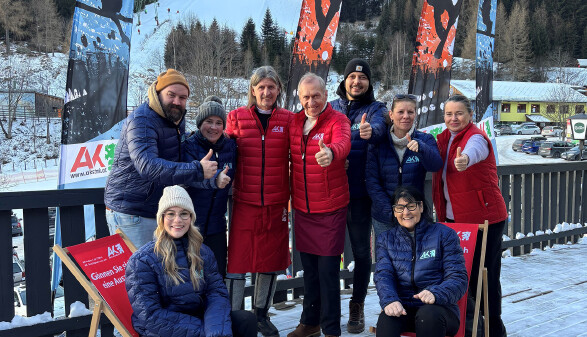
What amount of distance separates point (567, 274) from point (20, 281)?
34.3ft

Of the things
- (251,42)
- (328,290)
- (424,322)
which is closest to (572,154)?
Result: (328,290)

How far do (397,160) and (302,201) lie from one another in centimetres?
72

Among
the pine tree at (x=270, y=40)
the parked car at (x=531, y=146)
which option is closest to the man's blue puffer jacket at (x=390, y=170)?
the parked car at (x=531, y=146)

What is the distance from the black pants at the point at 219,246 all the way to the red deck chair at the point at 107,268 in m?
0.54

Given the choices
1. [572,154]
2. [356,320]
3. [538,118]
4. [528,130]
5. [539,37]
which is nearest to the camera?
[356,320]

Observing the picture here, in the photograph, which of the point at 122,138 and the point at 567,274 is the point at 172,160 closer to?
the point at 122,138

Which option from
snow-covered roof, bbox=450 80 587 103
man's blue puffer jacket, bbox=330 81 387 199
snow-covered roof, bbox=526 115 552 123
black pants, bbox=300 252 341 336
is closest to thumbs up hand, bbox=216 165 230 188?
black pants, bbox=300 252 341 336

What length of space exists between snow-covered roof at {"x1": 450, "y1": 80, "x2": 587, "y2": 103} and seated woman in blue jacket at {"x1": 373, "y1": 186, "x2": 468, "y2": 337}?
177 ft

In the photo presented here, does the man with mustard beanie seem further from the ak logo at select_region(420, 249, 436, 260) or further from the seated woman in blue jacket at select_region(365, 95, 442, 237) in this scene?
the ak logo at select_region(420, 249, 436, 260)

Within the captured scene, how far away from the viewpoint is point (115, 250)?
3.20 metres

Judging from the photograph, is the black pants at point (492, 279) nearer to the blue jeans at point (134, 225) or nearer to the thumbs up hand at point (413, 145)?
the thumbs up hand at point (413, 145)

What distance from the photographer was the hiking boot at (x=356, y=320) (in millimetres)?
3959

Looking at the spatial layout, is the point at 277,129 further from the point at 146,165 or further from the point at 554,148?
the point at 554,148

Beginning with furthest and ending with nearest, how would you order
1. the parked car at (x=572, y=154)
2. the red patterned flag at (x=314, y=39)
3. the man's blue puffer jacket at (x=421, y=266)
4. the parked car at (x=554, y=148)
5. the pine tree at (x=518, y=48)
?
the pine tree at (x=518, y=48) → the parked car at (x=554, y=148) → the parked car at (x=572, y=154) → the red patterned flag at (x=314, y=39) → the man's blue puffer jacket at (x=421, y=266)
